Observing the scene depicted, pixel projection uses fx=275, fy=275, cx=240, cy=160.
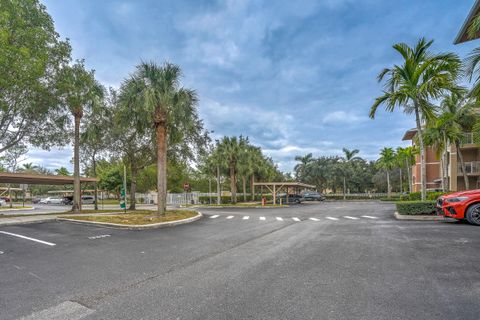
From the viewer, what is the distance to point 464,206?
984 centimetres

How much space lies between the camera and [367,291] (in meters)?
3.78

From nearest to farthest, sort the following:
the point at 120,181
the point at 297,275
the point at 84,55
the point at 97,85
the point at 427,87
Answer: the point at 297,275 < the point at 427,87 < the point at 84,55 < the point at 97,85 < the point at 120,181

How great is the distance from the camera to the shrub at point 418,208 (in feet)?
41.5

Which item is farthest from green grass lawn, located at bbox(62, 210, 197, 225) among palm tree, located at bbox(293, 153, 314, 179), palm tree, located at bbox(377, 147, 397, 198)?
palm tree, located at bbox(293, 153, 314, 179)

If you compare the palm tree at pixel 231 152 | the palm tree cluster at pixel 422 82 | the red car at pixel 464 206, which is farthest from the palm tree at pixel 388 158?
the red car at pixel 464 206

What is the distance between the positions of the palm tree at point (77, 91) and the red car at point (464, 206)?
20.0m

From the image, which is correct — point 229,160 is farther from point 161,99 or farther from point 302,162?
point 302,162

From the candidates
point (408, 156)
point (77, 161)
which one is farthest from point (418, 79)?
point (408, 156)

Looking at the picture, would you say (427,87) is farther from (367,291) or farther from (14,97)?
(14,97)

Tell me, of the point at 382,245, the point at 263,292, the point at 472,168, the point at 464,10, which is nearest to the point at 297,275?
the point at 263,292

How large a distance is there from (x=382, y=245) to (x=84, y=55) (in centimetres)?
1978

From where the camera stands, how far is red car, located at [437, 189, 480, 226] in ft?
31.7

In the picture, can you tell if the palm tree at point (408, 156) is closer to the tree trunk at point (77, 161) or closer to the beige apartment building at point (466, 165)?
the beige apartment building at point (466, 165)

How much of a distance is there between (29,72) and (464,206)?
→ 19.4 meters
